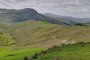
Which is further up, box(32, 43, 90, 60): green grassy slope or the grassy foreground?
box(32, 43, 90, 60): green grassy slope

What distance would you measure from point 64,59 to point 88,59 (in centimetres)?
551

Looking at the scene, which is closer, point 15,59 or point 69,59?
point 69,59

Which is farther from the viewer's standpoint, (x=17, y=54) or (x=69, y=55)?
(x=17, y=54)

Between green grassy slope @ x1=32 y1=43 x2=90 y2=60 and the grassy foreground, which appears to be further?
the grassy foreground

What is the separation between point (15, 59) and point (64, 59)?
3705 centimetres

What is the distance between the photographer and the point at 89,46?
75.4 m

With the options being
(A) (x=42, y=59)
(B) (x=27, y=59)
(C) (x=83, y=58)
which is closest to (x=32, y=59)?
(B) (x=27, y=59)

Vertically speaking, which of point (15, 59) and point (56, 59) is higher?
point (56, 59)

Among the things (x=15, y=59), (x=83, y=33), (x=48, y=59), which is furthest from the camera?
(x=83, y=33)

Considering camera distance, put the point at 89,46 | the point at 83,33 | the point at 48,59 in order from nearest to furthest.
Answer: the point at 48,59 < the point at 89,46 < the point at 83,33

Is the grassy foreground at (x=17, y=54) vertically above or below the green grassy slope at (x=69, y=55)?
below

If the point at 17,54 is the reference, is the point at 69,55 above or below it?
above

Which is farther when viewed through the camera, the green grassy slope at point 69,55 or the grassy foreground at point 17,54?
the grassy foreground at point 17,54

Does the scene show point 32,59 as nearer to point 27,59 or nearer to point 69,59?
point 27,59
